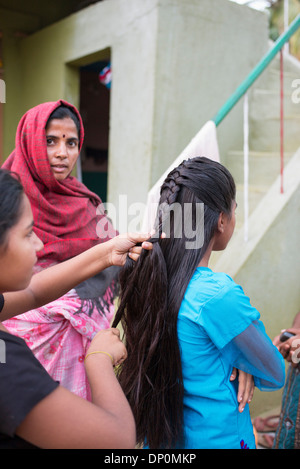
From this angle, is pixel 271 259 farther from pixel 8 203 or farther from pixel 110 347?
pixel 8 203

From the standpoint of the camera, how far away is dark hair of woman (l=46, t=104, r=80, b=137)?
2.07m

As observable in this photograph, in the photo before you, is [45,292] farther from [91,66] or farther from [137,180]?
[91,66]

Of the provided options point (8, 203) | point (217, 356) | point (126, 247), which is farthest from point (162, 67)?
point (8, 203)

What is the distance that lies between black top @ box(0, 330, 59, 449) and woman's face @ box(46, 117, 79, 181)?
1.16 meters

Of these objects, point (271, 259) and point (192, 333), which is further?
point (271, 259)

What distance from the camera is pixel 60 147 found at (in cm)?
205

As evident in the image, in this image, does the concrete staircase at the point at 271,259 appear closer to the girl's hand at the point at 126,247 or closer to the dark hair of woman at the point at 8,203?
the girl's hand at the point at 126,247

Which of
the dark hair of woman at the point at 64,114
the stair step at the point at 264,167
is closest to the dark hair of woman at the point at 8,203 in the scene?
the dark hair of woman at the point at 64,114

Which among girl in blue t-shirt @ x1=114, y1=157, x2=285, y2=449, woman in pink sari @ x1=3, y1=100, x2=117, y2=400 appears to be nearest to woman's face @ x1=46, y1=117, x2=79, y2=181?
woman in pink sari @ x1=3, y1=100, x2=117, y2=400

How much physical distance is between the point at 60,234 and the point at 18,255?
0.97 m

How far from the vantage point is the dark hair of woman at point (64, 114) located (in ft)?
6.80

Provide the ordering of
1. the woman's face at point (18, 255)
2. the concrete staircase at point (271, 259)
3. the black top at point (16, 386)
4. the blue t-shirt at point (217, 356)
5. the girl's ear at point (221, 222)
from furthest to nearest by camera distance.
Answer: the concrete staircase at point (271, 259), the girl's ear at point (221, 222), the blue t-shirt at point (217, 356), the woman's face at point (18, 255), the black top at point (16, 386)

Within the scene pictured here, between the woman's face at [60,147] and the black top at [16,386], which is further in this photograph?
the woman's face at [60,147]
